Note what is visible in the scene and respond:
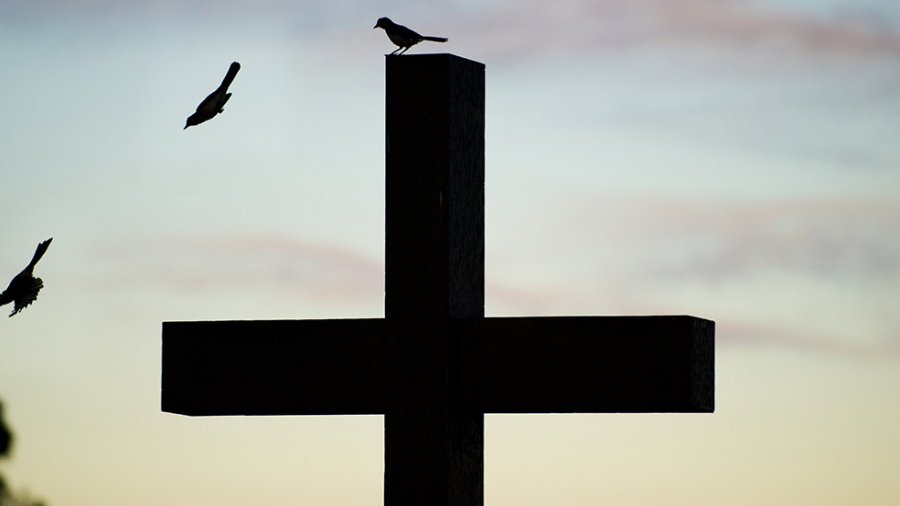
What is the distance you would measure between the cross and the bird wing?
94 centimetres

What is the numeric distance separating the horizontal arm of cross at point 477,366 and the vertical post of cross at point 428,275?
8 cm

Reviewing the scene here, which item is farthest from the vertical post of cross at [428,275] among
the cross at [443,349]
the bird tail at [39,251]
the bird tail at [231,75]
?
the bird tail at [39,251]

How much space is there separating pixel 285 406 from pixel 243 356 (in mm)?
292

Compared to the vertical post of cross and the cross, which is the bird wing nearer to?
the cross

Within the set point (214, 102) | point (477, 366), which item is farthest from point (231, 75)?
point (477, 366)

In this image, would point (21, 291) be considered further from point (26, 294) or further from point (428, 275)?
point (428, 275)

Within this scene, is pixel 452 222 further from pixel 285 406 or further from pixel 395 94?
pixel 285 406

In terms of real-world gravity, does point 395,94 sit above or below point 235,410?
above

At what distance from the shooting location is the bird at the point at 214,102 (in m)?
6.41

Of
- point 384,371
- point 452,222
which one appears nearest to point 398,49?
point 452,222

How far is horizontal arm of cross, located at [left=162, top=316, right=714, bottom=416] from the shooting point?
6277 mm

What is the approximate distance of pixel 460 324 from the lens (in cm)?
653

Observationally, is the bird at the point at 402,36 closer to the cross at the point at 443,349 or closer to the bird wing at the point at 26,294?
the cross at the point at 443,349

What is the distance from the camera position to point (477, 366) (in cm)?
649
